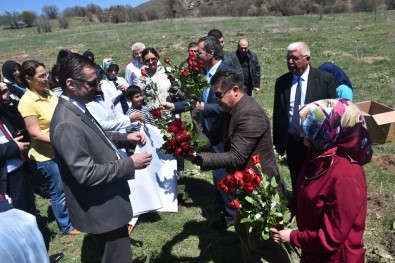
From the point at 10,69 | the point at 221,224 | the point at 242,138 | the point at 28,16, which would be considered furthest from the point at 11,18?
the point at 242,138

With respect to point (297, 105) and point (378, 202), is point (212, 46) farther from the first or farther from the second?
point (378, 202)

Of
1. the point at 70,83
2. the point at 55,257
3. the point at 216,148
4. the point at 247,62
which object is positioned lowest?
the point at 55,257

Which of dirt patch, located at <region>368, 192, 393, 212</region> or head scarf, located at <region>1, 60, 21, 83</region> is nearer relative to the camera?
dirt patch, located at <region>368, 192, 393, 212</region>

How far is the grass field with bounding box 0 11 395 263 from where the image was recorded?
4.43 metres

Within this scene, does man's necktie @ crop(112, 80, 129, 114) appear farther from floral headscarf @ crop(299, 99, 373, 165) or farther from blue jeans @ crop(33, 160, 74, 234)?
floral headscarf @ crop(299, 99, 373, 165)

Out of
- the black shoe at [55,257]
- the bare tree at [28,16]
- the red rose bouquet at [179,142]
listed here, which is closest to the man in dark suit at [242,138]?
the red rose bouquet at [179,142]

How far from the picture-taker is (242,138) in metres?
3.13

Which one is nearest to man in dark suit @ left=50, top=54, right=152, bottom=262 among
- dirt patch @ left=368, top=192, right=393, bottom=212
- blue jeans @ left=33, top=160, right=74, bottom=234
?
blue jeans @ left=33, top=160, right=74, bottom=234

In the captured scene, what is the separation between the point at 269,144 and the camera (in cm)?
329

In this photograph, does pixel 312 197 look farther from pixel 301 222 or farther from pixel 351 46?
pixel 351 46

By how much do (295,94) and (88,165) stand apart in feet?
9.14

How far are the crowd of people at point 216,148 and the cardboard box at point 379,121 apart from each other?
231cm

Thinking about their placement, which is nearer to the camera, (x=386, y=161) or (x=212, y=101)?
(x=212, y=101)

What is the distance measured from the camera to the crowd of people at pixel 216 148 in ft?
7.32
